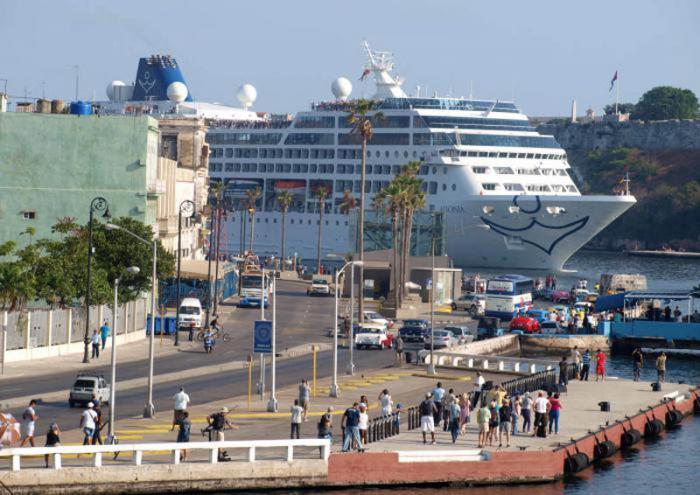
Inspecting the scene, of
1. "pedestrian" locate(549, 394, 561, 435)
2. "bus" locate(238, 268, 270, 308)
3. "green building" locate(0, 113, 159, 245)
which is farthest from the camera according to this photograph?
"bus" locate(238, 268, 270, 308)

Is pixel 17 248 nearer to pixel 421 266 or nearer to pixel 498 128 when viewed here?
pixel 421 266

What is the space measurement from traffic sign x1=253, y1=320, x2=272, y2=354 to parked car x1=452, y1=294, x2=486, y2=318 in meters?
46.4

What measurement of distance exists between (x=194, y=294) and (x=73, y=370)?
102ft

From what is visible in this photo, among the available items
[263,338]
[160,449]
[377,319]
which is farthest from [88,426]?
[377,319]

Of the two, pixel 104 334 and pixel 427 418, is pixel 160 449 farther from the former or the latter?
pixel 104 334

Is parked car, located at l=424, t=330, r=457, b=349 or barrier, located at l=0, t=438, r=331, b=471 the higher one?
parked car, located at l=424, t=330, r=457, b=349

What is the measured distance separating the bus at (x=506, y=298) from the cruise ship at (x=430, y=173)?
2993 cm

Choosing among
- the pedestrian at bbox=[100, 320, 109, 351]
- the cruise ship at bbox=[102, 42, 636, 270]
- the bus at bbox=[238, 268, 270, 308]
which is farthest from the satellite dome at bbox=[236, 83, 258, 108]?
the pedestrian at bbox=[100, 320, 109, 351]

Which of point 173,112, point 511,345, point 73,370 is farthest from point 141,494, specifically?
point 173,112

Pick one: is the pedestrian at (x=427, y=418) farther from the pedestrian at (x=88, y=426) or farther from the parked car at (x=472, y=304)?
the parked car at (x=472, y=304)

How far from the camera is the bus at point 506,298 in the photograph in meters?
92.2

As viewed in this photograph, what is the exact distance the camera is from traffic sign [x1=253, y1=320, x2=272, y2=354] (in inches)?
1832

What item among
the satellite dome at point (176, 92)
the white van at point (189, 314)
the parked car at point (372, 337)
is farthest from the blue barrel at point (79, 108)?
the satellite dome at point (176, 92)

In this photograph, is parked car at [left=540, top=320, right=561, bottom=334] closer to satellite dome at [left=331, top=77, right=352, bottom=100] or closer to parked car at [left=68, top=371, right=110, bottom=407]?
parked car at [left=68, top=371, right=110, bottom=407]
